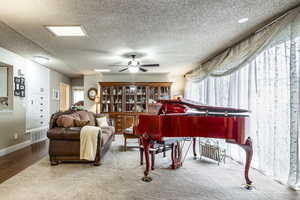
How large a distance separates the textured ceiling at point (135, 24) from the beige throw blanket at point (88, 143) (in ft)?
5.65

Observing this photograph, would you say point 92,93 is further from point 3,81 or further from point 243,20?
point 243,20

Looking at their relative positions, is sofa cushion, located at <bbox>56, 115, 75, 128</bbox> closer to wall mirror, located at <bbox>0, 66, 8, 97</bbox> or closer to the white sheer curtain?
wall mirror, located at <bbox>0, 66, 8, 97</bbox>

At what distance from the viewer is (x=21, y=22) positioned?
250cm

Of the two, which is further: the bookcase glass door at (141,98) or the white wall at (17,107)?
the bookcase glass door at (141,98)

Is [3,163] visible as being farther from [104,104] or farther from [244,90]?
[244,90]

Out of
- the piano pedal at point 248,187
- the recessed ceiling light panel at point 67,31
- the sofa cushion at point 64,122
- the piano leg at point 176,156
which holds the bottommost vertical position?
the piano pedal at point 248,187

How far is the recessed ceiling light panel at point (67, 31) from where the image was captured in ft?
8.78

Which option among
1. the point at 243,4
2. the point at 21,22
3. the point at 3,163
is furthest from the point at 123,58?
the point at 3,163

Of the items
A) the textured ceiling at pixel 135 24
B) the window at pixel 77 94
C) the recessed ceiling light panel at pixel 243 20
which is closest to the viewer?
the textured ceiling at pixel 135 24

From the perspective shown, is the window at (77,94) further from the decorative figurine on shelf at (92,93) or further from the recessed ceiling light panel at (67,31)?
the recessed ceiling light panel at (67,31)

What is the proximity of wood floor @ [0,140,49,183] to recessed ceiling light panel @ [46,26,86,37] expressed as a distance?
2.40 meters

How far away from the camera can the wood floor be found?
2.77 meters

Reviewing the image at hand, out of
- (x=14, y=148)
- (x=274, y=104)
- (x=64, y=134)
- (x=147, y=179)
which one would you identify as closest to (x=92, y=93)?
(x=14, y=148)

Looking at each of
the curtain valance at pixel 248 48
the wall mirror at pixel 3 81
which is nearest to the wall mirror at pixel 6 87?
the wall mirror at pixel 3 81
